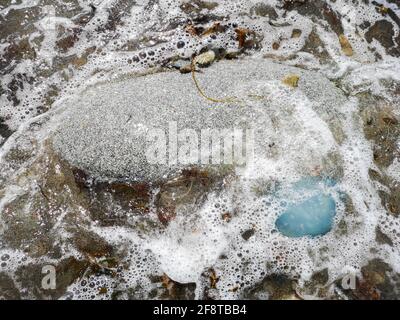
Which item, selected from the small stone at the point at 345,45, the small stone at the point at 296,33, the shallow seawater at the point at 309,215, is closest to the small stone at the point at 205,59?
the small stone at the point at 296,33

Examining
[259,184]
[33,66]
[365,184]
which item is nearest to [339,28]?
[365,184]

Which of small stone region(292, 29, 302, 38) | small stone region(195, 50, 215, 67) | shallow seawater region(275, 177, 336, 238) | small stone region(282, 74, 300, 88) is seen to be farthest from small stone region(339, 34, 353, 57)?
shallow seawater region(275, 177, 336, 238)

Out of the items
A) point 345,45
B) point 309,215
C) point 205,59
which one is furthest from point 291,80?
point 309,215

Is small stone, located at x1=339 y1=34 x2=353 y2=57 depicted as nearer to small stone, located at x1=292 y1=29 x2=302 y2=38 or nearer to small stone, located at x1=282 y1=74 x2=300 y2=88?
small stone, located at x1=292 y1=29 x2=302 y2=38

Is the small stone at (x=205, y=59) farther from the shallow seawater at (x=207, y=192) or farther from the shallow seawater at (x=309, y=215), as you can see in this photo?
the shallow seawater at (x=309, y=215)

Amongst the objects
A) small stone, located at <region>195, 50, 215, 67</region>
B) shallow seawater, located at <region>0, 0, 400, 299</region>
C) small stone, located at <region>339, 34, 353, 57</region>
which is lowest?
shallow seawater, located at <region>0, 0, 400, 299</region>

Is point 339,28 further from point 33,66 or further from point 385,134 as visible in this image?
point 33,66

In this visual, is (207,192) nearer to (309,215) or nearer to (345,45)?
(309,215)

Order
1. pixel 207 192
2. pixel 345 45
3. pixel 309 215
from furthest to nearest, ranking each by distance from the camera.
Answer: pixel 345 45 → pixel 207 192 → pixel 309 215
